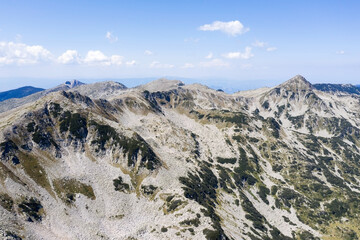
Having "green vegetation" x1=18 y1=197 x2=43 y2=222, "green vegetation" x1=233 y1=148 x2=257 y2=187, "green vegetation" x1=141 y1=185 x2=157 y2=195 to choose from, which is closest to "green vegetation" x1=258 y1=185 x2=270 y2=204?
"green vegetation" x1=233 y1=148 x2=257 y2=187

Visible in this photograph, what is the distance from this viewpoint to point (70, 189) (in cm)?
11275

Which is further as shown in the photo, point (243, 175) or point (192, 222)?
point (243, 175)

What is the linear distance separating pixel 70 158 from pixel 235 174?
4760 inches

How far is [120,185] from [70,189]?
23884 mm

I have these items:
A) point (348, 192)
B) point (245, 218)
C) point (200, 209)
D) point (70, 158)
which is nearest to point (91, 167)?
point (70, 158)

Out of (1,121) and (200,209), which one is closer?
(200,209)

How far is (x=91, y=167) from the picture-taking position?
131 metres

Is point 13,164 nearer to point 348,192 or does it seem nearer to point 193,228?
point 193,228

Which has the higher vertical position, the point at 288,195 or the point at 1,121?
the point at 1,121

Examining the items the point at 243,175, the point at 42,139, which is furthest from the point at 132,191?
the point at 243,175

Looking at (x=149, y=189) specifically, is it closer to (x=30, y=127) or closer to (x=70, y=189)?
(x=70, y=189)

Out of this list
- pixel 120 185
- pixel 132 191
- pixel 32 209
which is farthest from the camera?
pixel 120 185

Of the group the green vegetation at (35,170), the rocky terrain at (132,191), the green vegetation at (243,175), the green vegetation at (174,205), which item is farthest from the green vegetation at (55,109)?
the green vegetation at (243,175)

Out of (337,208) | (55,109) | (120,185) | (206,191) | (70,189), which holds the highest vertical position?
(55,109)
